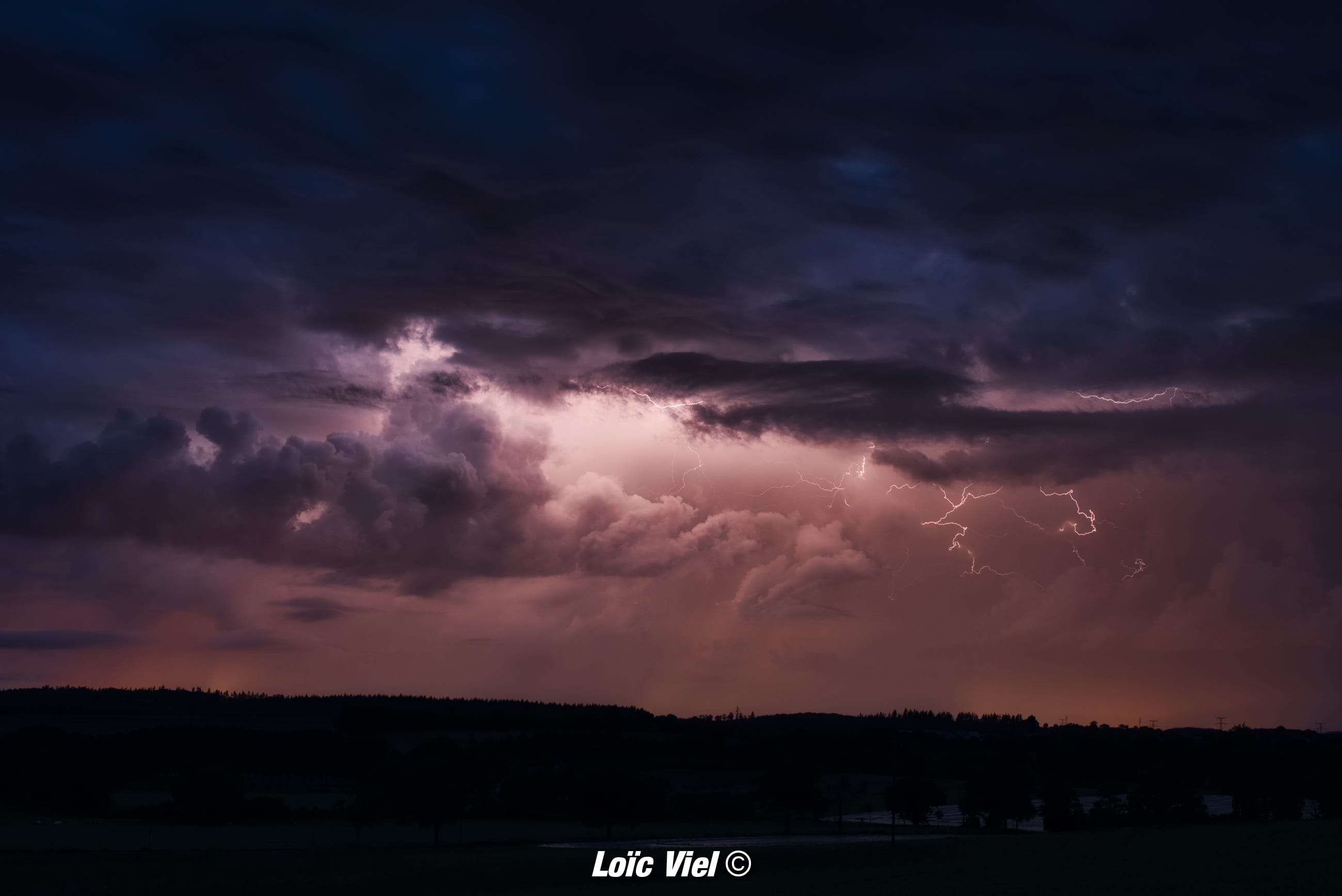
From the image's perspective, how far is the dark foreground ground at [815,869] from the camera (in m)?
64.5

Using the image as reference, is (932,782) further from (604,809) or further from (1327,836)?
(1327,836)

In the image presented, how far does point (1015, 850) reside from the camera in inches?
3565

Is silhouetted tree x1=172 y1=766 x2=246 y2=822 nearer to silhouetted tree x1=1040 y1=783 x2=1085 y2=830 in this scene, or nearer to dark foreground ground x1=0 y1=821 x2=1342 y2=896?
dark foreground ground x1=0 y1=821 x2=1342 y2=896

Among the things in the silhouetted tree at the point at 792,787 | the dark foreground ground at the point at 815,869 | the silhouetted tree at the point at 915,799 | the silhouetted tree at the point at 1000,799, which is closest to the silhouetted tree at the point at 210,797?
the dark foreground ground at the point at 815,869

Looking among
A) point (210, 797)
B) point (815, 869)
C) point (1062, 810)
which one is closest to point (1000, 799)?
point (1062, 810)

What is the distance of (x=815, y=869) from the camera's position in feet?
281

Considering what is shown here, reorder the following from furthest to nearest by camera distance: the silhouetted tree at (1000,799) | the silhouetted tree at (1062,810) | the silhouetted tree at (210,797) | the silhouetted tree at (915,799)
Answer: the silhouetted tree at (915,799)
the silhouetted tree at (1000,799)
the silhouetted tree at (1062,810)
the silhouetted tree at (210,797)

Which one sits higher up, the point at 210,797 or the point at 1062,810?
the point at 1062,810

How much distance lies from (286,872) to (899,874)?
4261cm

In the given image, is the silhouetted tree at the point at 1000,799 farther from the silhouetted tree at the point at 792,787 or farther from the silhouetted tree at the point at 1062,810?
the silhouetted tree at the point at 792,787

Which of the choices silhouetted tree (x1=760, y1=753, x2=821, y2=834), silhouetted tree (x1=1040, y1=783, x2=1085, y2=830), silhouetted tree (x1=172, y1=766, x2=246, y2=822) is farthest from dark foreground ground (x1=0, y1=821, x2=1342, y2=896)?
silhouetted tree (x1=760, y1=753, x2=821, y2=834)

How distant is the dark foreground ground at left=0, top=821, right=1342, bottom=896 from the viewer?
212 feet

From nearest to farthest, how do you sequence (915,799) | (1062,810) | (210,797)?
(210,797) → (1062,810) → (915,799)

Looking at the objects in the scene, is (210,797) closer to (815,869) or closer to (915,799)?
(915,799)
